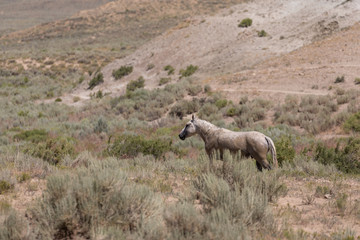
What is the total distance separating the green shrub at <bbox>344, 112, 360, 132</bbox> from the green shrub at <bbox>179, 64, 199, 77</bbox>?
1729 centimetres

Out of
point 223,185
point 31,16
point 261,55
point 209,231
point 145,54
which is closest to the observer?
point 209,231

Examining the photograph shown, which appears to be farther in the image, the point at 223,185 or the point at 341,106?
the point at 341,106

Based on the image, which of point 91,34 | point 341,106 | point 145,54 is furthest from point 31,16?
point 341,106

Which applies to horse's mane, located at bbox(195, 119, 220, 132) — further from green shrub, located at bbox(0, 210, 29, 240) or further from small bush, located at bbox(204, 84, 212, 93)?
small bush, located at bbox(204, 84, 212, 93)

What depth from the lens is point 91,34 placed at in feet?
262

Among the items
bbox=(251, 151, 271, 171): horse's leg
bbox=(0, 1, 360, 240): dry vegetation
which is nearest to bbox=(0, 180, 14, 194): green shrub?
bbox=(0, 1, 360, 240): dry vegetation

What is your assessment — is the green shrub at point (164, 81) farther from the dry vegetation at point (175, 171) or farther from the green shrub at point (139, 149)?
the green shrub at point (139, 149)

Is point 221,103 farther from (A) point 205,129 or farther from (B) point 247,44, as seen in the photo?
(B) point 247,44

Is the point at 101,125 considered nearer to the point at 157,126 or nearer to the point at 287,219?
the point at 157,126

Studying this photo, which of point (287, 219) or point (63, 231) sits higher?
point (63, 231)

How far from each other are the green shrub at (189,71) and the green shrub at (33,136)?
52.1ft

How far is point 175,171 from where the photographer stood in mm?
8188

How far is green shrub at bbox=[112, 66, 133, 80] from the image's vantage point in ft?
115

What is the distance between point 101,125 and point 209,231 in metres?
14.6
